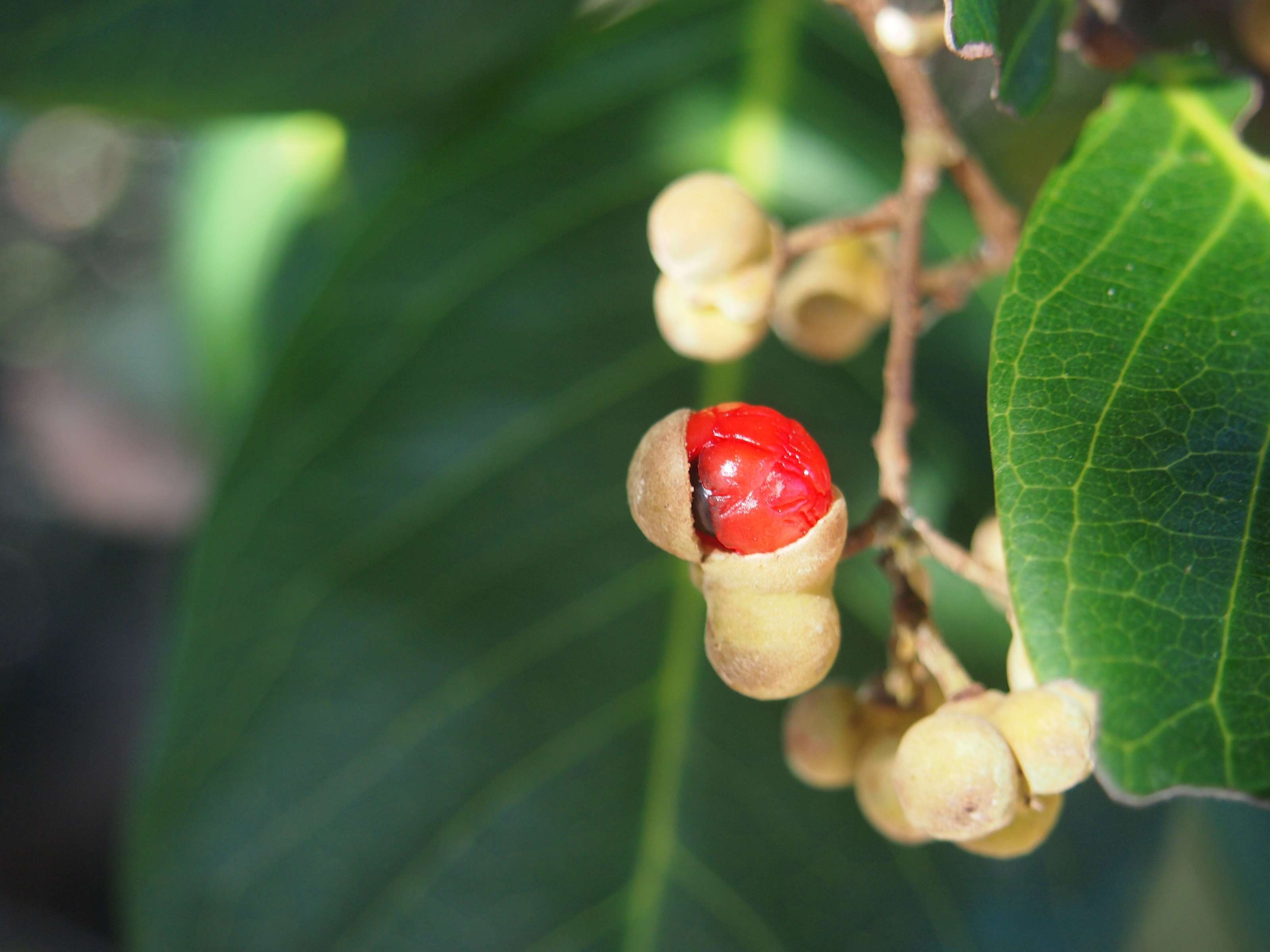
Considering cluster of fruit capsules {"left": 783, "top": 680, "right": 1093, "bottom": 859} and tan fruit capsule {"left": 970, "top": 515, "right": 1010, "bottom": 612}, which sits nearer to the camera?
cluster of fruit capsules {"left": 783, "top": 680, "right": 1093, "bottom": 859}

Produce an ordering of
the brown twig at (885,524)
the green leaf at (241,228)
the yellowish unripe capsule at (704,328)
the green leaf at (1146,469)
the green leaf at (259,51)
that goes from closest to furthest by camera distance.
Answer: the green leaf at (1146,469) → the brown twig at (885,524) → the yellowish unripe capsule at (704,328) → the green leaf at (259,51) → the green leaf at (241,228)

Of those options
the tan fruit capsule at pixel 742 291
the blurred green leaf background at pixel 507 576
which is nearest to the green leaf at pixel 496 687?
the blurred green leaf background at pixel 507 576

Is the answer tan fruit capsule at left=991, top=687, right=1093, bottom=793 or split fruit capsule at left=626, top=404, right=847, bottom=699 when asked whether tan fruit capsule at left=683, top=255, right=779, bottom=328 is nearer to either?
split fruit capsule at left=626, top=404, right=847, bottom=699

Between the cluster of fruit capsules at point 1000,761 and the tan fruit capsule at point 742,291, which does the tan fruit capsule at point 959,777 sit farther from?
the tan fruit capsule at point 742,291

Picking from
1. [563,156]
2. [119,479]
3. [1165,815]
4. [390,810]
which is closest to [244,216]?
[563,156]

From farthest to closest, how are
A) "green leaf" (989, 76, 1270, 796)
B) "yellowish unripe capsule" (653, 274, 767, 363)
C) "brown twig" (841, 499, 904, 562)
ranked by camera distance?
"yellowish unripe capsule" (653, 274, 767, 363), "brown twig" (841, 499, 904, 562), "green leaf" (989, 76, 1270, 796)

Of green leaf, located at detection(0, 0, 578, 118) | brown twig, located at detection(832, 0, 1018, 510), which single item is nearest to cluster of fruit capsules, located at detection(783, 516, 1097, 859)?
Answer: brown twig, located at detection(832, 0, 1018, 510)
